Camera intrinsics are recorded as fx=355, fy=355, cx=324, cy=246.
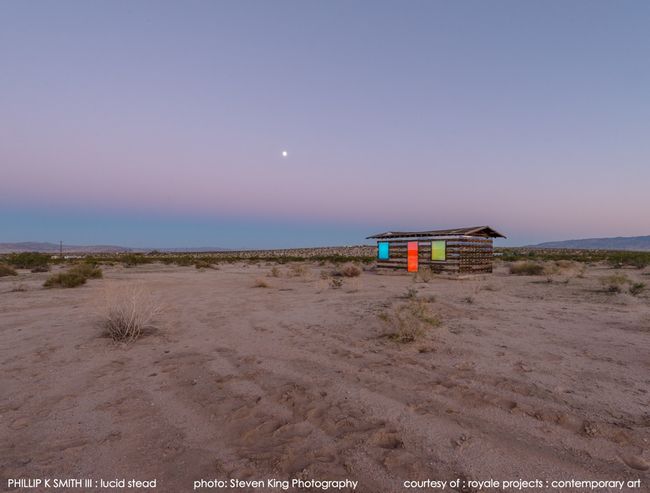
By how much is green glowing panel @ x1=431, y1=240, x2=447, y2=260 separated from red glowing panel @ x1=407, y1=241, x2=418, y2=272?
105 centimetres

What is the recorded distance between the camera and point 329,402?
3730 mm

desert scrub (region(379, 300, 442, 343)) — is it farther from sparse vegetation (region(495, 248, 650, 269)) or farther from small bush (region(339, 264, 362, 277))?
sparse vegetation (region(495, 248, 650, 269))

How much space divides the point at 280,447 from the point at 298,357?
7.59ft

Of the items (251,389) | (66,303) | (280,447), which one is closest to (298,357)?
(251,389)

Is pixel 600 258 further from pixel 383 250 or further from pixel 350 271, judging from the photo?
pixel 350 271

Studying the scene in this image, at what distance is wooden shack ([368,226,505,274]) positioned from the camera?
19.0 metres

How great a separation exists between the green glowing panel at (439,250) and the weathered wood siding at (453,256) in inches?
6.1

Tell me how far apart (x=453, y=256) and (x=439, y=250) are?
0.83 meters

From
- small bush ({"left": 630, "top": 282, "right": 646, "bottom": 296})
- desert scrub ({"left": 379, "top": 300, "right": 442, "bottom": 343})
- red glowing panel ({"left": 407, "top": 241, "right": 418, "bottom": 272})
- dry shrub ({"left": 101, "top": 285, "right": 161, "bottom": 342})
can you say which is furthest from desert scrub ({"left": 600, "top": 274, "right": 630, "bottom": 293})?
dry shrub ({"left": 101, "top": 285, "right": 161, "bottom": 342})

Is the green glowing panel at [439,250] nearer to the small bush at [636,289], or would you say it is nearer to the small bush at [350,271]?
the small bush at [350,271]

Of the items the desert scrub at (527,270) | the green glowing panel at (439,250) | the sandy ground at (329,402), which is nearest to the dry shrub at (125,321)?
the sandy ground at (329,402)

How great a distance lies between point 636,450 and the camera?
283cm

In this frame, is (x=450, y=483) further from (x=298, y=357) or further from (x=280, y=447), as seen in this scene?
(x=298, y=357)

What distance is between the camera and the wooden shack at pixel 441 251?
18969 mm
